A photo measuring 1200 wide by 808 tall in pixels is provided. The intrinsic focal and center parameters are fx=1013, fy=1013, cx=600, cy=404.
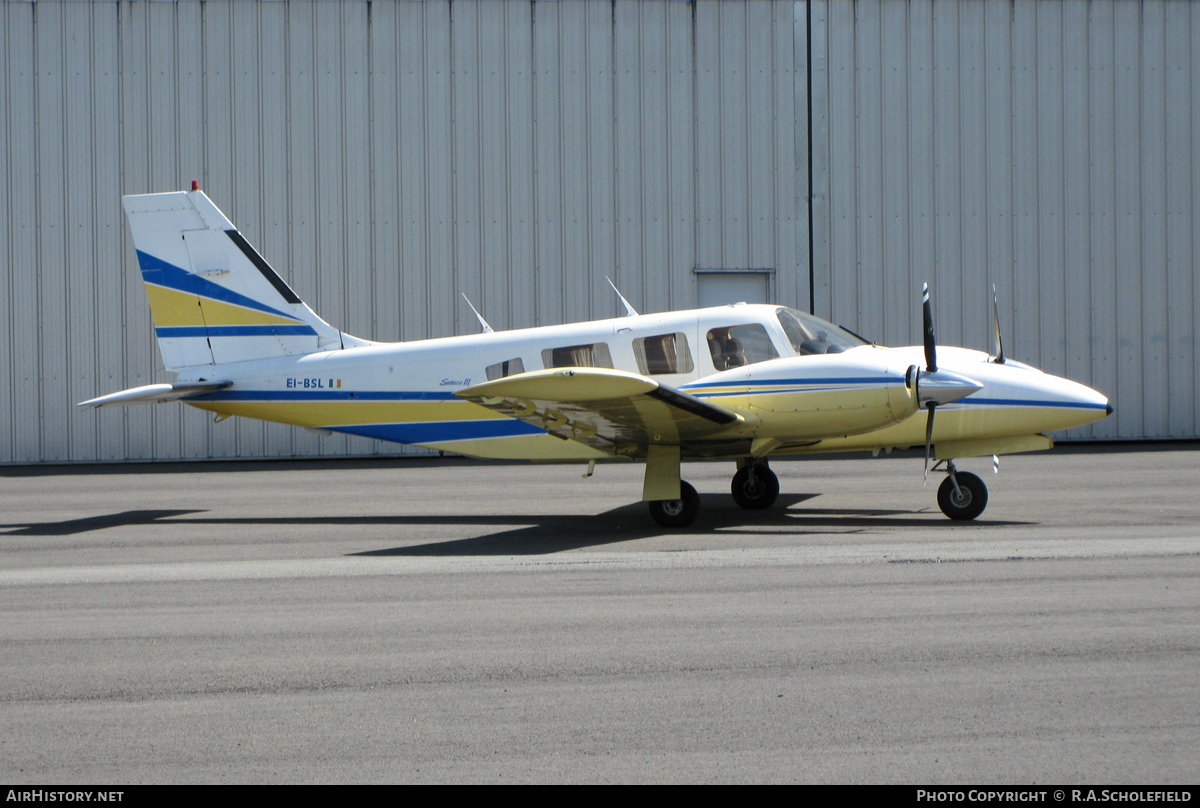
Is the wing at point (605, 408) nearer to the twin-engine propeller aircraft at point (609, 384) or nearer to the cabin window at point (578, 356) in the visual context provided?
the twin-engine propeller aircraft at point (609, 384)

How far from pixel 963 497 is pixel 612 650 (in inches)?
226

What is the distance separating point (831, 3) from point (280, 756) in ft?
61.9

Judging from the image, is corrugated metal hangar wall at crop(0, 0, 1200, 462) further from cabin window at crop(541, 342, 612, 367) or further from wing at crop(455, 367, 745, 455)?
wing at crop(455, 367, 745, 455)

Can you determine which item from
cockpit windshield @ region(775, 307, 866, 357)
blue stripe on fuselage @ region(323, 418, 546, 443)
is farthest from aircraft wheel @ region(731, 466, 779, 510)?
blue stripe on fuselage @ region(323, 418, 546, 443)

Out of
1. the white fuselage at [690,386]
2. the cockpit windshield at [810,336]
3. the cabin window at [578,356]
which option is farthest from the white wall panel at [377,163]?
the cockpit windshield at [810,336]

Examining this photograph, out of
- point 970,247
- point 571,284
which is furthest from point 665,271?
point 970,247

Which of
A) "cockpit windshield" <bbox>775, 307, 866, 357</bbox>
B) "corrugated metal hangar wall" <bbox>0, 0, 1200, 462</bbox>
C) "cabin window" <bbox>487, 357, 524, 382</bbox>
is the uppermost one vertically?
"corrugated metal hangar wall" <bbox>0, 0, 1200, 462</bbox>

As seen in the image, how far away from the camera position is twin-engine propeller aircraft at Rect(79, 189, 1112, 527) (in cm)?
966

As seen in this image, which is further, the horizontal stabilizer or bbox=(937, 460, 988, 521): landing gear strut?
the horizontal stabilizer

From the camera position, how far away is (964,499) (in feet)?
32.2

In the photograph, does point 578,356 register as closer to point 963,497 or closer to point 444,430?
point 444,430

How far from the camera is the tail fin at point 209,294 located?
12469mm

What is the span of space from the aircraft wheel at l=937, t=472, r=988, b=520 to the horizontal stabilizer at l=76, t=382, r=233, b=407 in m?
8.24

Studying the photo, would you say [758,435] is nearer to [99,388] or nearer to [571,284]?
[571,284]
